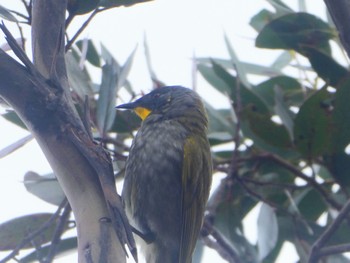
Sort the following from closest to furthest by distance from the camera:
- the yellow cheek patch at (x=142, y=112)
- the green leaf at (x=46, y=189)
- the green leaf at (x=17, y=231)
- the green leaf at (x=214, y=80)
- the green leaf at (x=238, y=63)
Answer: the green leaf at (x=17, y=231) → the green leaf at (x=46, y=189) → the yellow cheek patch at (x=142, y=112) → the green leaf at (x=238, y=63) → the green leaf at (x=214, y=80)

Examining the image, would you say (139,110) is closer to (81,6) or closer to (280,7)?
(280,7)

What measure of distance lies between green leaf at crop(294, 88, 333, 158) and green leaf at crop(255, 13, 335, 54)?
0.56 metres

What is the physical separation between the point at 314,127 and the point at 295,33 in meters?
0.71

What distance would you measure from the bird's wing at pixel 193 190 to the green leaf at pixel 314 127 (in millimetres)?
524

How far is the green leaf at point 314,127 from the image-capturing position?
166 inches

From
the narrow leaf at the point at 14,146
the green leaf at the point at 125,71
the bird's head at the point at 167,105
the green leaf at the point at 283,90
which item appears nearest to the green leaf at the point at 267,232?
the bird's head at the point at 167,105

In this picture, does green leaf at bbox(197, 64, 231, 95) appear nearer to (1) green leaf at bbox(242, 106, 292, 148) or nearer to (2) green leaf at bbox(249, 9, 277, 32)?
(2) green leaf at bbox(249, 9, 277, 32)

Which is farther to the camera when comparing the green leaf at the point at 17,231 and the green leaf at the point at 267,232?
the green leaf at the point at 267,232

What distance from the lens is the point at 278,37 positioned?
4.79 meters

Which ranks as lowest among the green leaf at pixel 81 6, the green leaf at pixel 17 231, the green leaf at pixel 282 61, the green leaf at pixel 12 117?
the green leaf at pixel 17 231

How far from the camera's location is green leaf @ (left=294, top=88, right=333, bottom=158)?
4227 millimetres

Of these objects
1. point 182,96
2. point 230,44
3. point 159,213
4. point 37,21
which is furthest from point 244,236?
point 37,21

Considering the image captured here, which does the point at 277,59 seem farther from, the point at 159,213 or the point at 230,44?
the point at 159,213

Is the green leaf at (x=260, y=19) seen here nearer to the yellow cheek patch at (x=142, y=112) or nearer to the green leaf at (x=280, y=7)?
the green leaf at (x=280, y=7)
